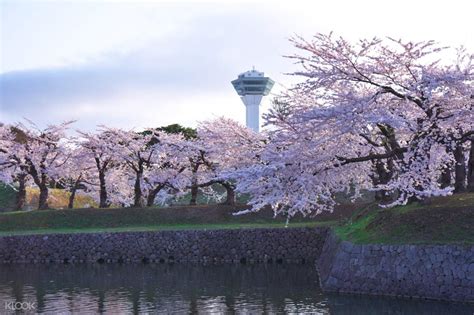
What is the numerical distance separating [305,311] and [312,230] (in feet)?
41.3

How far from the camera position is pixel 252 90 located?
114500 mm

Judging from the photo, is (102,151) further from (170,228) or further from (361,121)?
(361,121)

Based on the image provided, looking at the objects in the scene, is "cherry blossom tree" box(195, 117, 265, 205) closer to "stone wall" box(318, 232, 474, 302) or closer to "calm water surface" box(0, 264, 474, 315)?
"calm water surface" box(0, 264, 474, 315)

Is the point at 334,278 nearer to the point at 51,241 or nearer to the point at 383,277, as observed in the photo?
the point at 383,277

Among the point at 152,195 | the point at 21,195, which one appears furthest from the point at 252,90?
the point at 152,195

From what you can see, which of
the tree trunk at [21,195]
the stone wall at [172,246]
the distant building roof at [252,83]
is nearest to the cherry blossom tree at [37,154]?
the tree trunk at [21,195]

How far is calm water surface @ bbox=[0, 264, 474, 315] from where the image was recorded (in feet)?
49.6

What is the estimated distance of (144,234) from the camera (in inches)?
1107

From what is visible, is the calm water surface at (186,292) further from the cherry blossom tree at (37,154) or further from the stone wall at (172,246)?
the cherry blossom tree at (37,154)

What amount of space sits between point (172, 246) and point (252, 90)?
88.1m

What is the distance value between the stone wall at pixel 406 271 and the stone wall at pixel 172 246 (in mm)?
9737

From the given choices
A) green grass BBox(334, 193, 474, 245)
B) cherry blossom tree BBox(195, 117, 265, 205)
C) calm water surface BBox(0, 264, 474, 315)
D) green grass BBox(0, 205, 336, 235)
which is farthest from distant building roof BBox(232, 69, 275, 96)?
green grass BBox(334, 193, 474, 245)

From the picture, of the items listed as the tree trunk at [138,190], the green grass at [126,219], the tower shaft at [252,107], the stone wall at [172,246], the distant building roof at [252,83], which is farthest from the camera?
the tower shaft at [252,107]

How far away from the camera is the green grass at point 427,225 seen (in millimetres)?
15438
